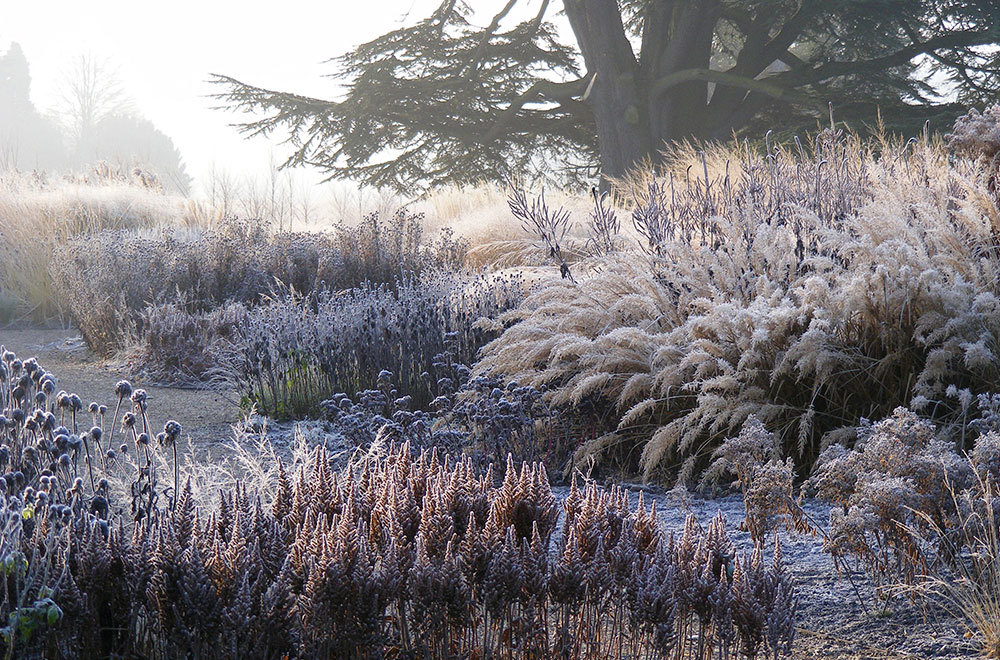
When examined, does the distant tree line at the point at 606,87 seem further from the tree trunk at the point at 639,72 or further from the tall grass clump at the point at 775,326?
the tall grass clump at the point at 775,326

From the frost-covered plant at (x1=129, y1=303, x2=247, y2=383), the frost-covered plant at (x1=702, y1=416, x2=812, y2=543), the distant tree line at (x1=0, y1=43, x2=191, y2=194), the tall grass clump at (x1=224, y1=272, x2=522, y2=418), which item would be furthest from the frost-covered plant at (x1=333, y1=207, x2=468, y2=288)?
the distant tree line at (x1=0, y1=43, x2=191, y2=194)

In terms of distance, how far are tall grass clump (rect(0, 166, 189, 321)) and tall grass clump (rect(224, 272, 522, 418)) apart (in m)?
5.11

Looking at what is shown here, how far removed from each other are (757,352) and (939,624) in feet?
5.56

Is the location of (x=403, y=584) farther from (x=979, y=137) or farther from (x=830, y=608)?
(x=979, y=137)

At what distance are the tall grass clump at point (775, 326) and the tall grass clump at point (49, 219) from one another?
24.5ft

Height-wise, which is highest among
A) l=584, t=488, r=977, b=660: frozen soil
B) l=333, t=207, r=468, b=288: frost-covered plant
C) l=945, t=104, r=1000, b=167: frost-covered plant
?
l=945, t=104, r=1000, b=167: frost-covered plant

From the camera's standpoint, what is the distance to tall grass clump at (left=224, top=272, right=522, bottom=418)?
5.61 metres

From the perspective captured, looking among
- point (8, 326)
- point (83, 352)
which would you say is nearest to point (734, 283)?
point (83, 352)

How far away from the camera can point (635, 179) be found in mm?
15414

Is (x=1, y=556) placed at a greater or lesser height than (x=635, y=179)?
lesser

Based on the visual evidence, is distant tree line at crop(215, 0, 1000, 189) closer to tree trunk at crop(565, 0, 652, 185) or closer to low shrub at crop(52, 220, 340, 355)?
tree trunk at crop(565, 0, 652, 185)

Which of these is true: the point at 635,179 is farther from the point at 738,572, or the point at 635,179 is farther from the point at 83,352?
the point at 738,572

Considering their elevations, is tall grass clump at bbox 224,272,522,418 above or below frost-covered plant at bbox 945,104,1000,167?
below

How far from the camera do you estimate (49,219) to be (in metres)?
11.6
